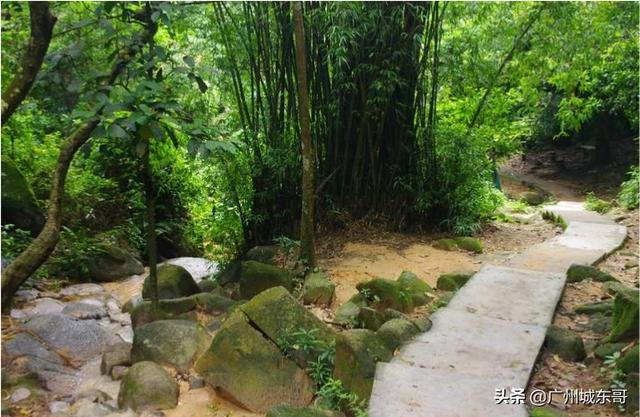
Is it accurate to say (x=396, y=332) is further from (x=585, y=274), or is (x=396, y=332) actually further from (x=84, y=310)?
(x=84, y=310)

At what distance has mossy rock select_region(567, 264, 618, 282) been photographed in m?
3.86

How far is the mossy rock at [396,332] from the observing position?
2844 mm

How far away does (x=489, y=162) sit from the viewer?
5742 mm

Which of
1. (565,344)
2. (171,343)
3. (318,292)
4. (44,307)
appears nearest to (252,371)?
(171,343)

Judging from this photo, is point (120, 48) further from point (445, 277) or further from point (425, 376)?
point (445, 277)

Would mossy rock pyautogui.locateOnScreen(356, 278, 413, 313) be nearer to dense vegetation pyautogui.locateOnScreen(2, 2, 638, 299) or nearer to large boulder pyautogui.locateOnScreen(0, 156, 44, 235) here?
dense vegetation pyautogui.locateOnScreen(2, 2, 638, 299)

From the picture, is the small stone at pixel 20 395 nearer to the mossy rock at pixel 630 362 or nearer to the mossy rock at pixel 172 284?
the mossy rock at pixel 172 284

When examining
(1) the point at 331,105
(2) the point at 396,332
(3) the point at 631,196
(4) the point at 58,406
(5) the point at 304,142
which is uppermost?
(1) the point at 331,105

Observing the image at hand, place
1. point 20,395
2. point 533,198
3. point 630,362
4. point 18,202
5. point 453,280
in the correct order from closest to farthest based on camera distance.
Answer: point 630,362, point 20,395, point 453,280, point 18,202, point 533,198

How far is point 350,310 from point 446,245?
→ 5.80 feet

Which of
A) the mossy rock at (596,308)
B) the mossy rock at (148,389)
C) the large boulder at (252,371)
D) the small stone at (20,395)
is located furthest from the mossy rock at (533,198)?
the small stone at (20,395)

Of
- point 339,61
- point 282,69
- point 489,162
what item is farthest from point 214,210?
point 489,162

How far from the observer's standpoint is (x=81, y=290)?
512 centimetres

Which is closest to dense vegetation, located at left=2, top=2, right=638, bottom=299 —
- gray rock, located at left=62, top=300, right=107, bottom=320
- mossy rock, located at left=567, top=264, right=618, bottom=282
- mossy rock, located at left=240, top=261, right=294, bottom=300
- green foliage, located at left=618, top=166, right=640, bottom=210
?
mossy rock, located at left=240, top=261, right=294, bottom=300
